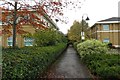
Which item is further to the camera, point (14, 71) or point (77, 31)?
point (77, 31)

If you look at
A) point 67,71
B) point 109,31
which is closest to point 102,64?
point 67,71

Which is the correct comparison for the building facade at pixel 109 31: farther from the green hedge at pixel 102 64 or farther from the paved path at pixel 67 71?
the paved path at pixel 67 71

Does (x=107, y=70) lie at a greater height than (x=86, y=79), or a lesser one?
greater

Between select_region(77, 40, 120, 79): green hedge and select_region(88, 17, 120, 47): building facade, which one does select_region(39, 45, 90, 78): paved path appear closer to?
select_region(77, 40, 120, 79): green hedge

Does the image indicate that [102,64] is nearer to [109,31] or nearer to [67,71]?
[67,71]

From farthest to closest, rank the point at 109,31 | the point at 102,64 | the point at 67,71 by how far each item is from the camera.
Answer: the point at 109,31 → the point at 67,71 → the point at 102,64

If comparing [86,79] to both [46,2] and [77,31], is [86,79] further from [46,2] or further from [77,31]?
[77,31]

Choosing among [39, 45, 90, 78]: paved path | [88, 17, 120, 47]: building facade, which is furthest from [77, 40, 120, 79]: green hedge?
[88, 17, 120, 47]: building facade

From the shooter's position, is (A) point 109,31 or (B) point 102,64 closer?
(B) point 102,64

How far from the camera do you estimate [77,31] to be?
169 ft

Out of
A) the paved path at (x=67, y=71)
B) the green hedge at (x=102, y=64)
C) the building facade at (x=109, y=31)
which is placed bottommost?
the paved path at (x=67, y=71)

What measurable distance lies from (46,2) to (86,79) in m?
5.07

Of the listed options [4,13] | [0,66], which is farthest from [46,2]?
[0,66]

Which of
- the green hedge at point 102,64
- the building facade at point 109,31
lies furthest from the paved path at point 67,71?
the building facade at point 109,31
